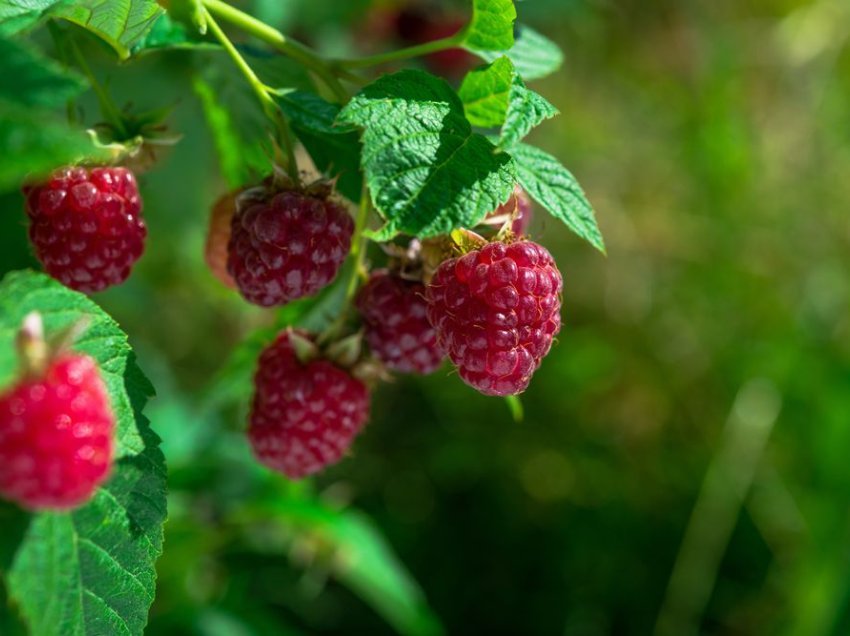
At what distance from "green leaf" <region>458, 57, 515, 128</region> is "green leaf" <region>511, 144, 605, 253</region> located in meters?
0.05

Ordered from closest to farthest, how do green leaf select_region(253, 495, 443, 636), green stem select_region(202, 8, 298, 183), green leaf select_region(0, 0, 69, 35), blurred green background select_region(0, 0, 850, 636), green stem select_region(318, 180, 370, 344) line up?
Result: green leaf select_region(0, 0, 69, 35), green stem select_region(202, 8, 298, 183), green stem select_region(318, 180, 370, 344), green leaf select_region(253, 495, 443, 636), blurred green background select_region(0, 0, 850, 636)

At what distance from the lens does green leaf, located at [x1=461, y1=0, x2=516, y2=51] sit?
31.0 inches

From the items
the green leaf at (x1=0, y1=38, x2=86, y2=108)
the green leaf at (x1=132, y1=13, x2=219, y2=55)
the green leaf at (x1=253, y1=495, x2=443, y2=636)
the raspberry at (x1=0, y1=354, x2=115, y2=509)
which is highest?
the green leaf at (x1=0, y1=38, x2=86, y2=108)

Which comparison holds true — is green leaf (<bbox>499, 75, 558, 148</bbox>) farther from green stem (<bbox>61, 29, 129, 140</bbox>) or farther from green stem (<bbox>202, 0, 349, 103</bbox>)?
green stem (<bbox>61, 29, 129, 140</bbox>)

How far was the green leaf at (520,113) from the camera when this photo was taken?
67 centimetres

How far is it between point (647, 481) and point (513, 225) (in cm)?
151

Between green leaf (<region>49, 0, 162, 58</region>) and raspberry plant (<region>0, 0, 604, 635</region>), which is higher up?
green leaf (<region>49, 0, 162, 58</region>)

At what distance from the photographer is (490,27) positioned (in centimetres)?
82

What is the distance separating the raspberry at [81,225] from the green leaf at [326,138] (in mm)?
157

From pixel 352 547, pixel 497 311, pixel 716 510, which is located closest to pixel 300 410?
pixel 497 311

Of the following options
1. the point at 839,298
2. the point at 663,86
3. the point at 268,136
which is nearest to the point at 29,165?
the point at 268,136

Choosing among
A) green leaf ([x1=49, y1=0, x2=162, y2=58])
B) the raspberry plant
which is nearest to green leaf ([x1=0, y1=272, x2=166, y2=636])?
the raspberry plant

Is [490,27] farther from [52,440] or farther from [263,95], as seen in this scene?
[52,440]

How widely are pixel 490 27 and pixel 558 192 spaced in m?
0.17
